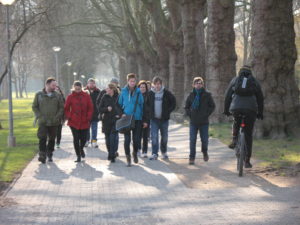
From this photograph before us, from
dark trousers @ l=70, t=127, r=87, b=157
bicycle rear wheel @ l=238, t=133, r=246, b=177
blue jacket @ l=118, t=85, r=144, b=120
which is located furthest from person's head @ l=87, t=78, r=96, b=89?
bicycle rear wheel @ l=238, t=133, r=246, b=177

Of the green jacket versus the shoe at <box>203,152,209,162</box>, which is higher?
the green jacket

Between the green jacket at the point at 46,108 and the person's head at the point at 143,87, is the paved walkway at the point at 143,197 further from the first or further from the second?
the person's head at the point at 143,87

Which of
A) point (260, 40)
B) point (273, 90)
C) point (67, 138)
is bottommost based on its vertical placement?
point (67, 138)

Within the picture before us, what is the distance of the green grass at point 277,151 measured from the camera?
1098 cm

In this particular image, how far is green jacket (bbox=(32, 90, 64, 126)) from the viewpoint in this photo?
1202 centimetres

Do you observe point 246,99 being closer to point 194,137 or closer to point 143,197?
point 194,137

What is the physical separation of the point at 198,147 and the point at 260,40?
114 inches

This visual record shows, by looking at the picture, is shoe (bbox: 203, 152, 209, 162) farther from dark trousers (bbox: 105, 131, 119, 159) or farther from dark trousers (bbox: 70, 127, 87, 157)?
dark trousers (bbox: 70, 127, 87, 157)

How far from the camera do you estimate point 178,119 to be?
25016 millimetres

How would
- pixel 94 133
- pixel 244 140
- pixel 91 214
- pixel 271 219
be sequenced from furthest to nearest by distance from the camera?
pixel 94 133
pixel 244 140
pixel 91 214
pixel 271 219

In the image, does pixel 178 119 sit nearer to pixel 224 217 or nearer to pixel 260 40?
pixel 260 40

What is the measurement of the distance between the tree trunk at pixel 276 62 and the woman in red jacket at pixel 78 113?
14.4ft

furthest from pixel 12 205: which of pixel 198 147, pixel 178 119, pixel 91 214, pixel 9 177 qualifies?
pixel 178 119

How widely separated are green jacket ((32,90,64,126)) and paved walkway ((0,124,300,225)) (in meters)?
0.94
